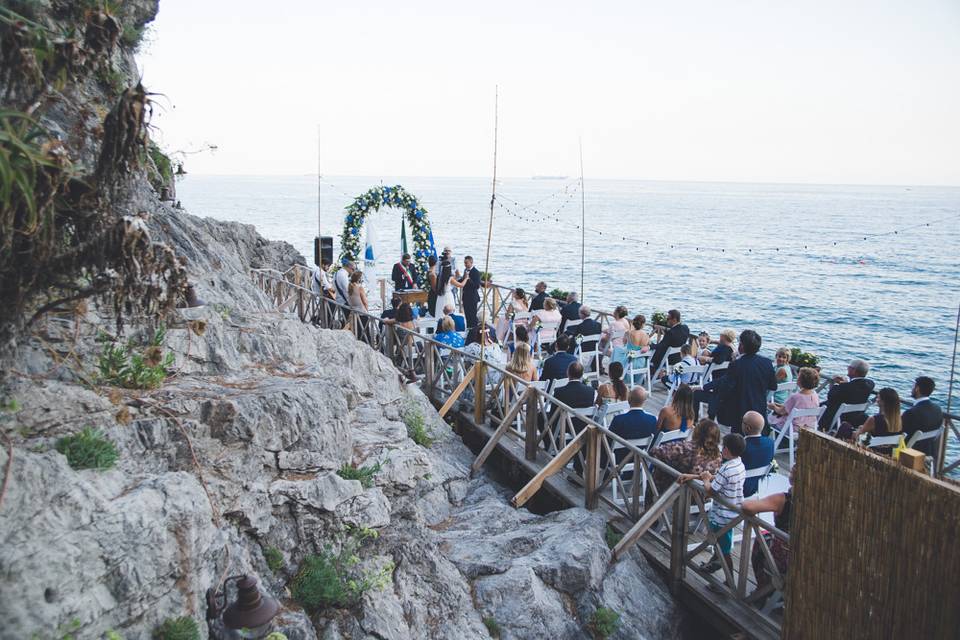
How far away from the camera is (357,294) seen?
47.2 ft

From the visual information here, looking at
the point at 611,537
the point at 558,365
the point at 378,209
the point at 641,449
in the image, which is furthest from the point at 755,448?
the point at 378,209

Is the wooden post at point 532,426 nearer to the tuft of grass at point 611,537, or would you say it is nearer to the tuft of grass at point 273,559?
the tuft of grass at point 611,537

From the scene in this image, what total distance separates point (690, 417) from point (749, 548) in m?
1.94

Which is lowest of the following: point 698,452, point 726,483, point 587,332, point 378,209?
point 726,483

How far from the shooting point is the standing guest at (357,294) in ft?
47.2

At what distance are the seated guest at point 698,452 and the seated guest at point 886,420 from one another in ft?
6.83

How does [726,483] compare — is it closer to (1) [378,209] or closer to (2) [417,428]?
(2) [417,428]

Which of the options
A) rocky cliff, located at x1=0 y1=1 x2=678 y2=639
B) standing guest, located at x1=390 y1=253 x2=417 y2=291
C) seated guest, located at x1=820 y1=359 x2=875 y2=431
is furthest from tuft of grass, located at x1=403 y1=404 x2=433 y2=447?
standing guest, located at x1=390 y1=253 x2=417 y2=291

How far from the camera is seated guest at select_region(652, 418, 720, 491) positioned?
23.4 ft

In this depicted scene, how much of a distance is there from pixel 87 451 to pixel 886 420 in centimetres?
803

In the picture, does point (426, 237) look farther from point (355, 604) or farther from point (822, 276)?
point (822, 276)

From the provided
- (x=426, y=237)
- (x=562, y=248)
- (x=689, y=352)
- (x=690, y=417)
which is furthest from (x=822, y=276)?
(x=690, y=417)

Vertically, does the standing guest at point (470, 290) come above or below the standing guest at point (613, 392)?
above

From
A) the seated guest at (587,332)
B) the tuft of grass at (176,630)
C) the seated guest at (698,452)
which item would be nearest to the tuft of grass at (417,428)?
the seated guest at (698,452)
